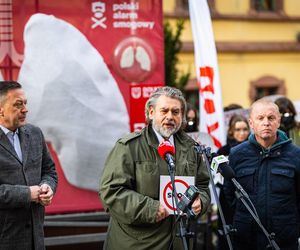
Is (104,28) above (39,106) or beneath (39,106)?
above

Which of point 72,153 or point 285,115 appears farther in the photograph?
point 285,115

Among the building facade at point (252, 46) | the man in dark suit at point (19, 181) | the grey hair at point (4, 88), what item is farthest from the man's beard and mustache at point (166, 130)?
the building facade at point (252, 46)

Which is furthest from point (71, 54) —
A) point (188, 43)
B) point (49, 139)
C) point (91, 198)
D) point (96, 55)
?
point (188, 43)

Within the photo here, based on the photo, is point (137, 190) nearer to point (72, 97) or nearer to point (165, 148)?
point (165, 148)

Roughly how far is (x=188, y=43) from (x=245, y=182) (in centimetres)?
1367

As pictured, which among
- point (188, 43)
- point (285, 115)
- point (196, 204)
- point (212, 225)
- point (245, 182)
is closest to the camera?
point (196, 204)

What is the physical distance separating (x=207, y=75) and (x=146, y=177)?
3155 mm

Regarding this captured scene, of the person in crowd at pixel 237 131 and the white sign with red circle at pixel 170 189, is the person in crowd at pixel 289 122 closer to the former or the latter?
the person in crowd at pixel 237 131

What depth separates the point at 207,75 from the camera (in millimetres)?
7598

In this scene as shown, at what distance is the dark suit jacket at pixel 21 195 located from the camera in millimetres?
4789

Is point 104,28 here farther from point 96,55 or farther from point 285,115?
point 285,115

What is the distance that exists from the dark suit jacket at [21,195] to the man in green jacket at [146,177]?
1.93 feet

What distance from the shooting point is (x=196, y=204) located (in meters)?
4.65

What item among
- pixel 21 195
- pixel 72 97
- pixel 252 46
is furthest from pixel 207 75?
pixel 252 46
